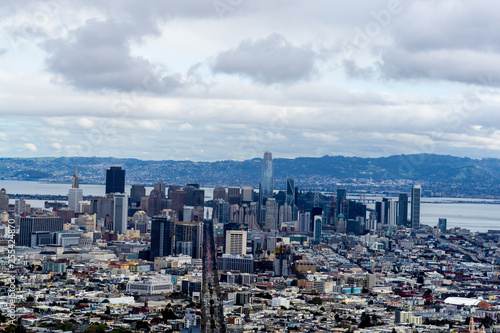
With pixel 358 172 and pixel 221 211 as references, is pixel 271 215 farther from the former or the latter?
pixel 358 172

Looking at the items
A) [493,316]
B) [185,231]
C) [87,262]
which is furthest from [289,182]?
[493,316]

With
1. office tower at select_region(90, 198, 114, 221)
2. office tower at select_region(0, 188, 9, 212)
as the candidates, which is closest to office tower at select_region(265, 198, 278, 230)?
office tower at select_region(90, 198, 114, 221)

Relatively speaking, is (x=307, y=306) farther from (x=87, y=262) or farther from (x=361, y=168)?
(x=361, y=168)

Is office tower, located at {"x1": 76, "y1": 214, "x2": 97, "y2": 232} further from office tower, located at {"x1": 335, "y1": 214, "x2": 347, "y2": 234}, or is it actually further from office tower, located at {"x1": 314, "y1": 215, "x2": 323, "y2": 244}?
office tower, located at {"x1": 335, "y1": 214, "x2": 347, "y2": 234}

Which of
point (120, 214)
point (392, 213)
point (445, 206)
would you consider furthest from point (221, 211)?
point (445, 206)

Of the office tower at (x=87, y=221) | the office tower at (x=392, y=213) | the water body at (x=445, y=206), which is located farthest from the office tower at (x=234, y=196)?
the office tower at (x=87, y=221)

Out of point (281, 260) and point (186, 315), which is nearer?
point (186, 315)
